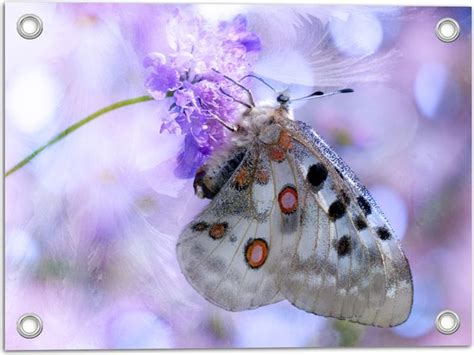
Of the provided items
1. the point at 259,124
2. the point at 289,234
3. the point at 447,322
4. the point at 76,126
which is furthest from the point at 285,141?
the point at 447,322

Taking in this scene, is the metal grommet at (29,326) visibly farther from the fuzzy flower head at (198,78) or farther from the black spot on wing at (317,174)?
the black spot on wing at (317,174)

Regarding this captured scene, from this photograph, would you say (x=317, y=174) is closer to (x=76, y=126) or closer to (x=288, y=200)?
(x=288, y=200)

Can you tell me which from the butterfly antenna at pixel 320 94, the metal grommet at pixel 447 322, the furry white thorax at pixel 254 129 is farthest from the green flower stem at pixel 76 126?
the metal grommet at pixel 447 322

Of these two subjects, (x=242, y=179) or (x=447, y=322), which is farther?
(x=447, y=322)

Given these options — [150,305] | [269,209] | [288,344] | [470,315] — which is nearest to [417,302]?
[470,315]

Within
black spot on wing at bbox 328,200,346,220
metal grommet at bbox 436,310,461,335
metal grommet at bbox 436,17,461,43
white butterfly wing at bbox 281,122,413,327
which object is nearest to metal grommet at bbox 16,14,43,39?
white butterfly wing at bbox 281,122,413,327

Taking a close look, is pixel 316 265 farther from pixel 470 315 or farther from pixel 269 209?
pixel 470 315

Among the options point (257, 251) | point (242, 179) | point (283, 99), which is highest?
point (283, 99)
